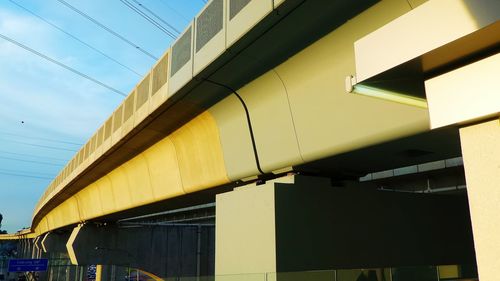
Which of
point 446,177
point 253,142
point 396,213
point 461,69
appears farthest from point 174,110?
point 446,177

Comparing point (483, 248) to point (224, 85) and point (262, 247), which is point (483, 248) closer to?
point (262, 247)

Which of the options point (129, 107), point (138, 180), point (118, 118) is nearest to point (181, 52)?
point (129, 107)

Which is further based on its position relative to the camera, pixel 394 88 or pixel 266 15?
pixel 266 15

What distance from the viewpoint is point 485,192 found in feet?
15.2

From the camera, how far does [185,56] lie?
11.1m

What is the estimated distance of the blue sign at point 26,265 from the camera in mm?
41875

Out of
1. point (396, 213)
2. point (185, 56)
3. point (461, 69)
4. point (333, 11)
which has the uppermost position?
point (185, 56)

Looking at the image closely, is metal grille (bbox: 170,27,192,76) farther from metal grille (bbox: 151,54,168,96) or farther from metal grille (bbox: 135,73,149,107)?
metal grille (bbox: 135,73,149,107)

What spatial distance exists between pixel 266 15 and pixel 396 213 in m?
6.71

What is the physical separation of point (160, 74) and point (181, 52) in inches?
80.3

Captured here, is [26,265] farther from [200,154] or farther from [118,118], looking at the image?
[200,154]

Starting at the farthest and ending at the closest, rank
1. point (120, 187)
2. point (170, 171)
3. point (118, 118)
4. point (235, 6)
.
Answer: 1. point (120, 187)
2. point (118, 118)
3. point (170, 171)
4. point (235, 6)

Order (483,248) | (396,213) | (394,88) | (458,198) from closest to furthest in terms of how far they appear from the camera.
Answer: (483,248), (394,88), (396,213), (458,198)

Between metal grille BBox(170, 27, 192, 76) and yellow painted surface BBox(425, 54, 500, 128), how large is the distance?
695 cm
